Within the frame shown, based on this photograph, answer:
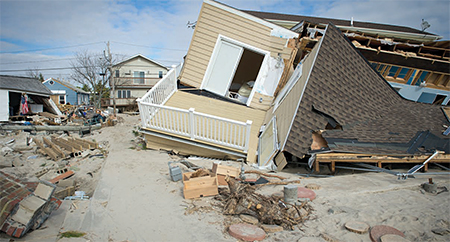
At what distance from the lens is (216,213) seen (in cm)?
388

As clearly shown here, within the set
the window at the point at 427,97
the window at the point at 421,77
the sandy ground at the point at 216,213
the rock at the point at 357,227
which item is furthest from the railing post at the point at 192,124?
the window at the point at 427,97

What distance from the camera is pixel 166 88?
9656 millimetres

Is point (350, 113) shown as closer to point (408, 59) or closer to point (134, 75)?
point (408, 59)

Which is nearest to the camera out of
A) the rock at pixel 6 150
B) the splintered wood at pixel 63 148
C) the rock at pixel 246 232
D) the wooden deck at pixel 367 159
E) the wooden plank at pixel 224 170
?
the rock at pixel 246 232

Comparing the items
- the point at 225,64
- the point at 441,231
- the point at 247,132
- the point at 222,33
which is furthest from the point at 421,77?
the point at 441,231

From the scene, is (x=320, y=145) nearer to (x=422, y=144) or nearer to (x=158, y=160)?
(x=422, y=144)

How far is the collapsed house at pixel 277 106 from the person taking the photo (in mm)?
6199

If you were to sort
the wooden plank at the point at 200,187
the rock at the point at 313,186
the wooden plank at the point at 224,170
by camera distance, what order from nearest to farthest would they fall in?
the wooden plank at the point at 200,187 < the rock at the point at 313,186 < the wooden plank at the point at 224,170

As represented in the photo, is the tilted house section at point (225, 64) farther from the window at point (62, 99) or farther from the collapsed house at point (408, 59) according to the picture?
the window at point (62, 99)

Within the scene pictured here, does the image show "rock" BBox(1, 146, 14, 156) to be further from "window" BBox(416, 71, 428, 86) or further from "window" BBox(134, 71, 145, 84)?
"window" BBox(134, 71, 145, 84)

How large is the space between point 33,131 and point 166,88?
11.3m

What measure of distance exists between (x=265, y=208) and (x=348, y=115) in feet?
15.0

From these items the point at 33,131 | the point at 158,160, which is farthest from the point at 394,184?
the point at 33,131

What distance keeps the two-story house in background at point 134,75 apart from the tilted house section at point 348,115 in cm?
3313
